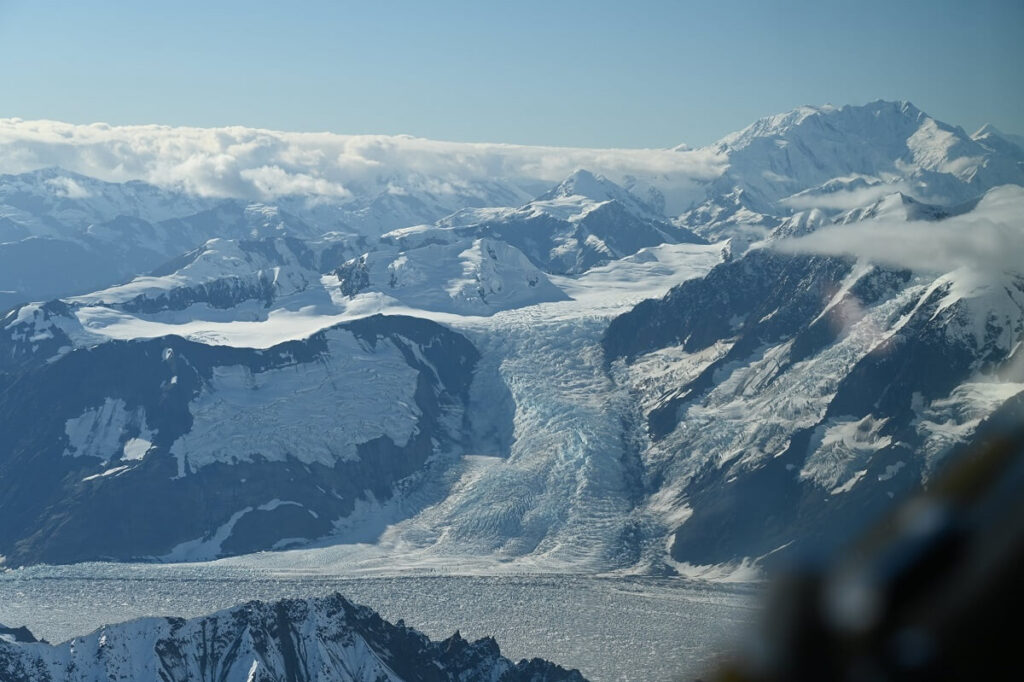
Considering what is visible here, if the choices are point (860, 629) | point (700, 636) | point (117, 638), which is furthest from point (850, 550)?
point (700, 636)

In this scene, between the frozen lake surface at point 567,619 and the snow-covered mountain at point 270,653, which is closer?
the snow-covered mountain at point 270,653

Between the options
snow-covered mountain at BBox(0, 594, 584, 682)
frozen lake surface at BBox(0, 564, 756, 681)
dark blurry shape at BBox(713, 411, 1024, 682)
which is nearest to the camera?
dark blurry shape at BBox(713, 411, 1024, 682)

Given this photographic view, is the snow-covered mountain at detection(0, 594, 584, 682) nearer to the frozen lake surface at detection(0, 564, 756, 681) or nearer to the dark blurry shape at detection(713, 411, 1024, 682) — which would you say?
the frozen lake surface at detection(0, 564, 756, 681)

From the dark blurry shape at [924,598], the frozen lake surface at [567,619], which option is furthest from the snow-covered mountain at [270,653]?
the dark blurry shape at [924,598]

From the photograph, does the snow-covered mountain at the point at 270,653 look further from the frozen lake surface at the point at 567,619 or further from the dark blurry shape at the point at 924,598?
the dark blurry shape at the point at 924,598

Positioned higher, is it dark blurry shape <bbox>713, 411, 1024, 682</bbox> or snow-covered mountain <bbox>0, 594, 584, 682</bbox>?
dark blurry shape <bbox>713, 411, 1024, 682</bbox>

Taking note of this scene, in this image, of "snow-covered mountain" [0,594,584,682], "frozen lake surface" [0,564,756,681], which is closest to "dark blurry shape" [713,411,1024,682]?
"snow-covered mountain" [0,594,584,682]

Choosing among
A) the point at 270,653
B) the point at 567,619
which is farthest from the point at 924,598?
the point at 567,619
